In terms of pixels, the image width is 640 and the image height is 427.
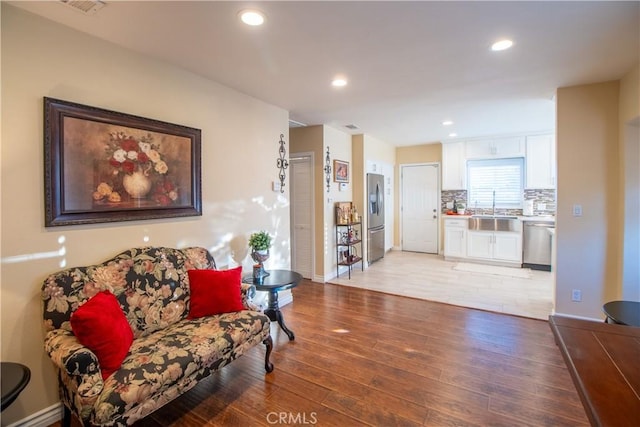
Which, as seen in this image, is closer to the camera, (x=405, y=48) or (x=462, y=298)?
(x=405, y=48)

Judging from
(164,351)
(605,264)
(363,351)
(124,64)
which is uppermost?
(124,64)

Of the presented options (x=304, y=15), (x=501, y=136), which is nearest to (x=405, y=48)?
(x=304, y=15)

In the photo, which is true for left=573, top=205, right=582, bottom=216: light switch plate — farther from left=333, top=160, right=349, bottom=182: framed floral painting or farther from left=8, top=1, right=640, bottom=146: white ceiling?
left=333, top=160, right=349, bottom=182: framed floral painting

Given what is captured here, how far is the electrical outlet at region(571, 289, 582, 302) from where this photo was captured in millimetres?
3201

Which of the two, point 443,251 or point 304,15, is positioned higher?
point 304,15

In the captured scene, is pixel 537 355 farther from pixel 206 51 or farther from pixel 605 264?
A: pixel 206 51

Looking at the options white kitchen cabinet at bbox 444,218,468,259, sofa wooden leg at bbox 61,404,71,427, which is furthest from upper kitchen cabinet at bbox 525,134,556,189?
sofa wooden leg at bbox 61,404,71,427

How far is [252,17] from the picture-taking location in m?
1.90

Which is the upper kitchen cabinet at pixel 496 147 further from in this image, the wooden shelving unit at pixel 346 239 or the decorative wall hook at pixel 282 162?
the decorative wall hook at pixel 282 162

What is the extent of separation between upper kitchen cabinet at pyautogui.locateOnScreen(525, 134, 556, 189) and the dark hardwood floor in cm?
337

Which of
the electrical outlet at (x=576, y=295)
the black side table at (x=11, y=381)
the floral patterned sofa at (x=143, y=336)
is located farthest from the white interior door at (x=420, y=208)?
the black side table at (x=11, y=381)

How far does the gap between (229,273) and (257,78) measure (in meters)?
1.83

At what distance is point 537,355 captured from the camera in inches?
102

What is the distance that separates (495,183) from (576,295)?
A: 3.37m
